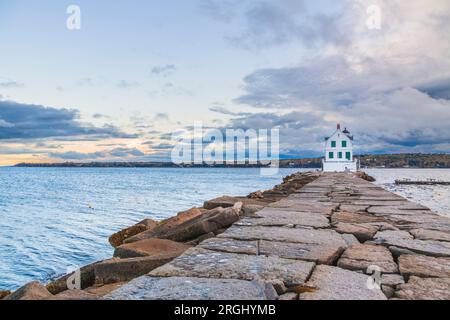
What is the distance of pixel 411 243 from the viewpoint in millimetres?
3186

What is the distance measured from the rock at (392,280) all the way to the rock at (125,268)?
63.1 inches

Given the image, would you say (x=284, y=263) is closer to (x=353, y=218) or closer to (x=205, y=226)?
(x=205, y=226)

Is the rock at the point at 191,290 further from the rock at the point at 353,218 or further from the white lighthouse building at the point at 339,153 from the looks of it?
the white lighthouse building at the point at 339,153

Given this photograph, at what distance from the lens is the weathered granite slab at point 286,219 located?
158 inches

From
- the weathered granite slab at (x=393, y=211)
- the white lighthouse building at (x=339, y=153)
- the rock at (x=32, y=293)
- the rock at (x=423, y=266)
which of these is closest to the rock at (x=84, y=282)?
the rock at (x=32, y=293)

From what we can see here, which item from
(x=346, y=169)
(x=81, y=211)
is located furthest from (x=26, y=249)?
(x=346, y=169)

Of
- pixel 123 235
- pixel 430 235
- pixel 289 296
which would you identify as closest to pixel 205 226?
pixel 430 235

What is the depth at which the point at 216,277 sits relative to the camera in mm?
2232

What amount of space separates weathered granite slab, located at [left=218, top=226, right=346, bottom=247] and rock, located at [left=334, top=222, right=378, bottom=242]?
180 mm

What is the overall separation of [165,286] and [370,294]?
1.08m

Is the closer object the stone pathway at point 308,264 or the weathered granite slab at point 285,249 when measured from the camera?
the stone pathway at point 308,264

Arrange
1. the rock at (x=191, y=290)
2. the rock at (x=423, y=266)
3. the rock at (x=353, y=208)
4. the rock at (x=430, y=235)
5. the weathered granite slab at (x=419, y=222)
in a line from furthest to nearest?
the rock at (x=353, y=208)
the weathered granite slab at (x=419, y=222)
the rock at (x=430, y=235)
the rock at (x=423, y=266)
the rock at (x=191, y=290)

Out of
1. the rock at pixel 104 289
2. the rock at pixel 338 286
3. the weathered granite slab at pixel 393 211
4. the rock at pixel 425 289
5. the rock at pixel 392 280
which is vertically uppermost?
the rock at pixel 338 286
